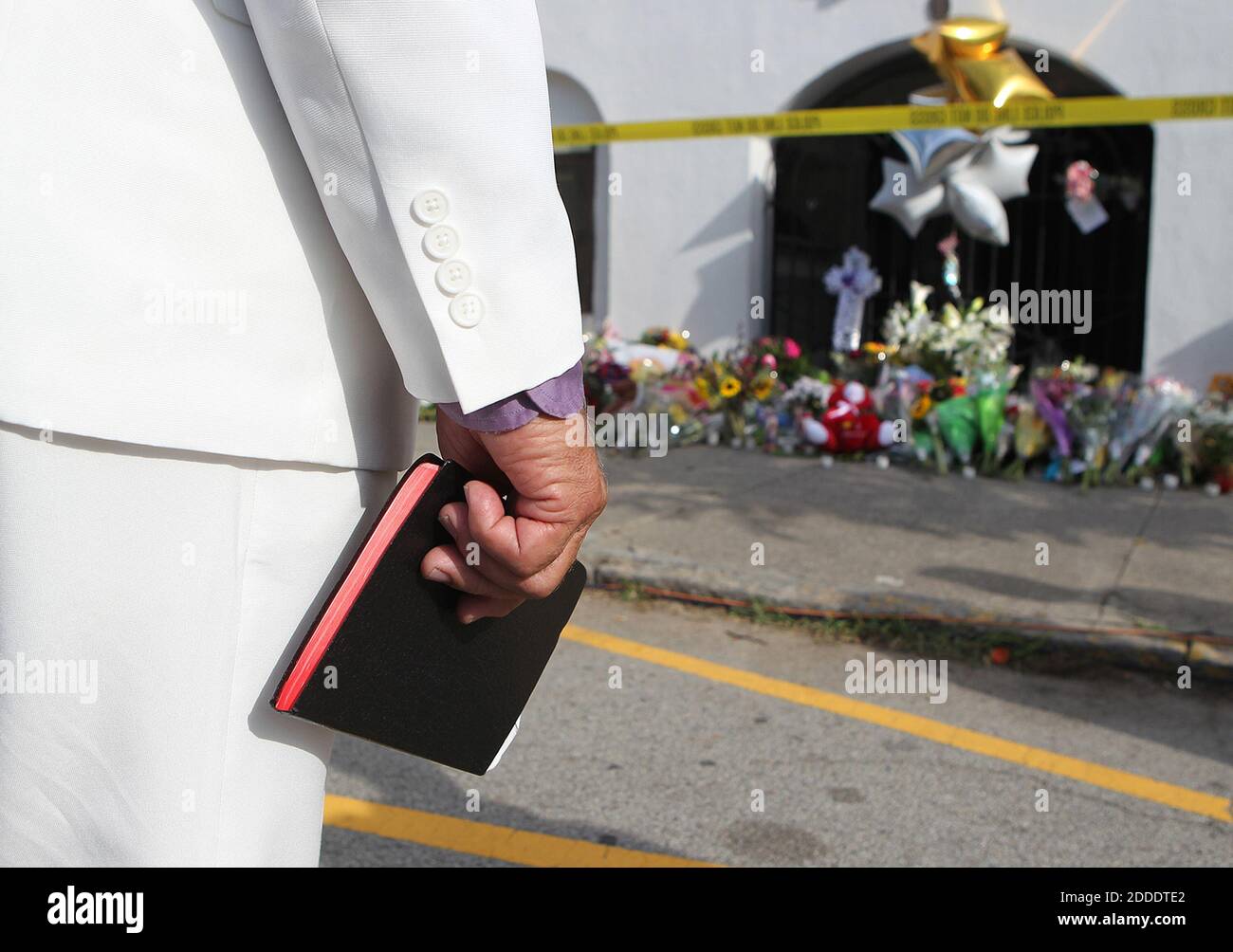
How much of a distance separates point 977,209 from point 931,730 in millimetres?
6225

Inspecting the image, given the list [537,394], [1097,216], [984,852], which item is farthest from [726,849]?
[1097,216]

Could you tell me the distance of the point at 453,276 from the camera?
1.29m

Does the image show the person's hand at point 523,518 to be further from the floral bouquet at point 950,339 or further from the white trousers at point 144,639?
the floral bouquet at point 950,339

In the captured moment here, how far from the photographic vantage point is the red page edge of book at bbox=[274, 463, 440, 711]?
1.37 metres

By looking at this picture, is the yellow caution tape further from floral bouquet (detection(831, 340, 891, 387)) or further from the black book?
the black book

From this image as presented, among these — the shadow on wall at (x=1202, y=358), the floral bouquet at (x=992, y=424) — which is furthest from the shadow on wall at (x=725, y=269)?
the shadow on wall at (x=1202, y=358)

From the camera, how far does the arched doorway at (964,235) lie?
9.47 m

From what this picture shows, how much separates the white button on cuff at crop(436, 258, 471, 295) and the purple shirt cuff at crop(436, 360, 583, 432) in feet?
0.41

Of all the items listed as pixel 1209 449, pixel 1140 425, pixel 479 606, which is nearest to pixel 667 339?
pixel 1140 425

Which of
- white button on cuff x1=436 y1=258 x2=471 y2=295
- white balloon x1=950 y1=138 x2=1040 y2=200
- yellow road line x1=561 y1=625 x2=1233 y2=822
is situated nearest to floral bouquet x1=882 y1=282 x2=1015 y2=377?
white balloon x1=950 y1=138 x2=1040 y2=200

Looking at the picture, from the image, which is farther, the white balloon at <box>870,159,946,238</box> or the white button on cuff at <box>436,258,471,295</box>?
the white balloon at <box>870,159,946,238</box>

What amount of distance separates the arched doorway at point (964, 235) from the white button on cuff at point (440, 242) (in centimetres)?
837

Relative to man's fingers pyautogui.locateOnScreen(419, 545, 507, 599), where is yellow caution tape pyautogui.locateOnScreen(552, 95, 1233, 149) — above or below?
above
